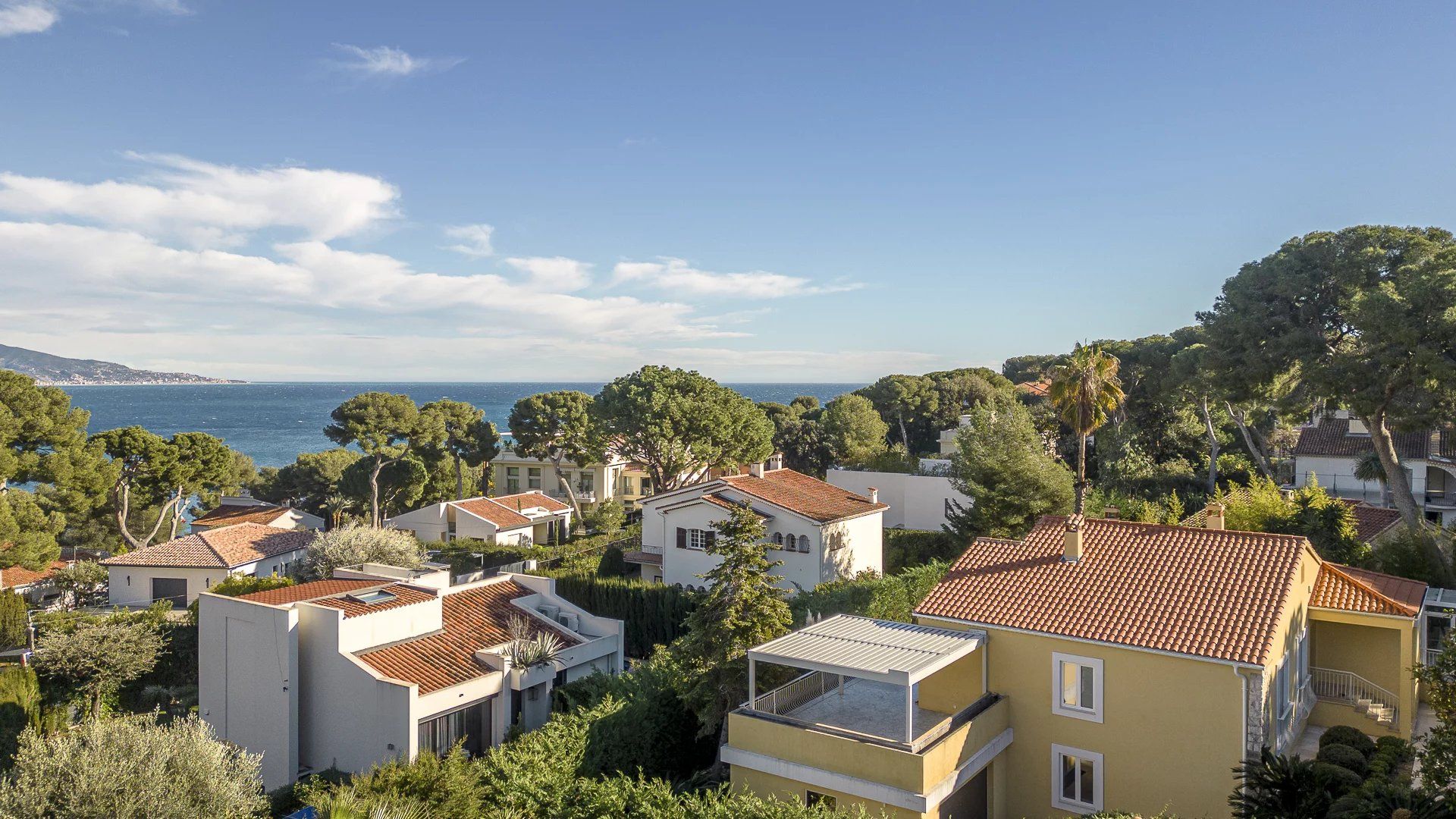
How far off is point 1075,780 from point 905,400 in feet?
205

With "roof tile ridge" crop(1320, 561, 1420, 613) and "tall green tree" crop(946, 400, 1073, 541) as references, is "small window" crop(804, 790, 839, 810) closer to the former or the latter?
"roof tile ridge" crop(1320, 561, 1420, 613)

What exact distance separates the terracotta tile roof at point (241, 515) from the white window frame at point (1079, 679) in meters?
41.6

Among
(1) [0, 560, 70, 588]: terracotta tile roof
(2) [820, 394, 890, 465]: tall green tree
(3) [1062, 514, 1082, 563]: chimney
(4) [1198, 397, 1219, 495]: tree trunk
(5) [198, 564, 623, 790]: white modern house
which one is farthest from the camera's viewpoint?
(2) [820, 394, 890, 465]: tall green tree

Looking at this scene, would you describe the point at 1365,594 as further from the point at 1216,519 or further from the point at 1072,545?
the point at 1072,545

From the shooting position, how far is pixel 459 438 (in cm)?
6047

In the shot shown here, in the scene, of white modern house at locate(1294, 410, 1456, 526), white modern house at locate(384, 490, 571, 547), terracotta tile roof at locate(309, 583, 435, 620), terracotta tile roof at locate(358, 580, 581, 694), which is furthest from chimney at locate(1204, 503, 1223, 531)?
white modern house at locate(384, 490, 571, 547)

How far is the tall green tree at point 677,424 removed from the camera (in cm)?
4922

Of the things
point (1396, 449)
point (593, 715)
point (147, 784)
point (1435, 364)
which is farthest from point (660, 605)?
point (1396, 449)

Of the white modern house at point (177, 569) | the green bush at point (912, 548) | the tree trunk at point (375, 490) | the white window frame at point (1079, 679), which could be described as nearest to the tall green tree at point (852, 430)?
the green bush at point (912, 548)

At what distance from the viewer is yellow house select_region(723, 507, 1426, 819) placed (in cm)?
1377

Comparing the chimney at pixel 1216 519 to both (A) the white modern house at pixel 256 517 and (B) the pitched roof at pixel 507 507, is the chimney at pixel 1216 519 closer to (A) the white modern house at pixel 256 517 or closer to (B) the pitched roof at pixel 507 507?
(B) the pitched roof at pixel 507 507

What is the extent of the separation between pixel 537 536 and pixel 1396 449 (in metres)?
45.5

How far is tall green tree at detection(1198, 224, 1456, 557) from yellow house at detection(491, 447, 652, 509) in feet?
130

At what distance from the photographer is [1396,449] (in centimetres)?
3919
